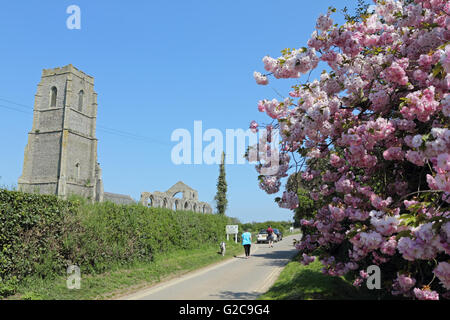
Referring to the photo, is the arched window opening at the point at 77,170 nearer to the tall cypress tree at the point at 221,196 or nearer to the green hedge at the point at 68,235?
the tall cypress tree at the point at 221,196

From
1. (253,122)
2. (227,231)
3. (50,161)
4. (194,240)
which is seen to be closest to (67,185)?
(50,161)

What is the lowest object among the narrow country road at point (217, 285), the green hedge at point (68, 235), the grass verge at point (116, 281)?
the narrow country road at point (217, 285)

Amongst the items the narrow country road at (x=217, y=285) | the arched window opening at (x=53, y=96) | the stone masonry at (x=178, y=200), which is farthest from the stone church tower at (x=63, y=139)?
the narrow country road at (x=217, y=285)

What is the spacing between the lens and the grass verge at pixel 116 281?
30.6ft

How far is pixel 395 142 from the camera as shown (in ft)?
16.5

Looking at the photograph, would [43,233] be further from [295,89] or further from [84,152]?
[84,152]

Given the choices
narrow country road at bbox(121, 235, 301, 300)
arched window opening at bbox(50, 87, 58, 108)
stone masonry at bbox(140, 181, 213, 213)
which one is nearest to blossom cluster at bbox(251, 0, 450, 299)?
narrow country road at bbox(121, 235, 301, 300)

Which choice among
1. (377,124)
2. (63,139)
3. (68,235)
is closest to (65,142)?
(63,139)

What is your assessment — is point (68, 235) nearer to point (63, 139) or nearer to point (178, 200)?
point (178, 200)

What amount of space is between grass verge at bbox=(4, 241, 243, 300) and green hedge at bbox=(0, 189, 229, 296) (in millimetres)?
351

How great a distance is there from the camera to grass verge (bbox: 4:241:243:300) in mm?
9320

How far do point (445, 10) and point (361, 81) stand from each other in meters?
1.45

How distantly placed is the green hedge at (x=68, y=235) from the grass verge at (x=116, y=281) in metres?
0.35
